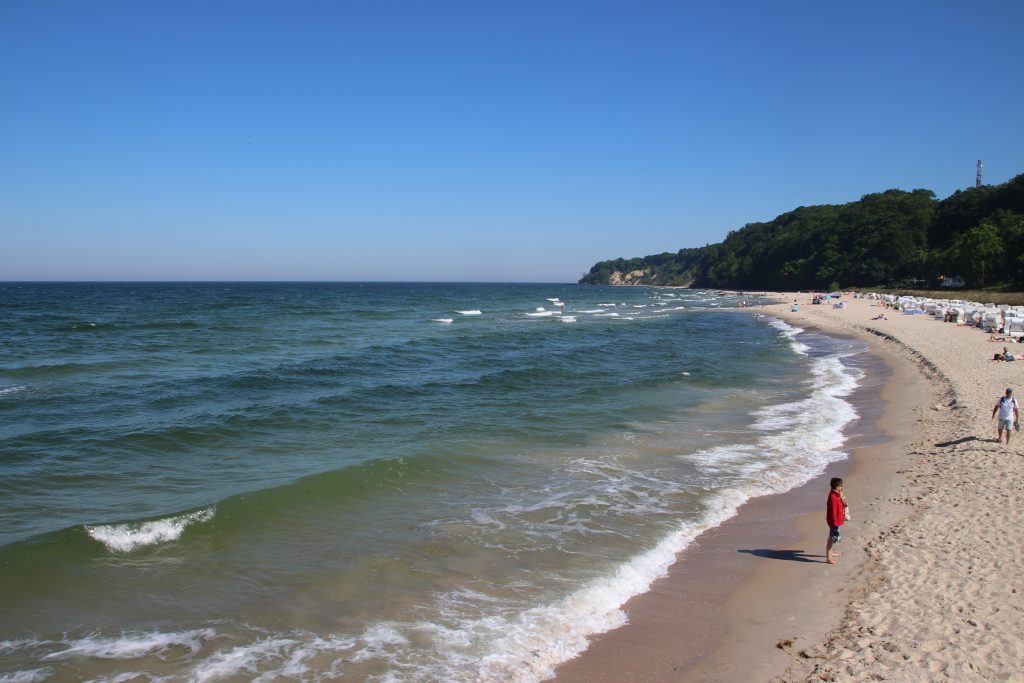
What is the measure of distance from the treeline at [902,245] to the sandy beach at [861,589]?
63.5 meters

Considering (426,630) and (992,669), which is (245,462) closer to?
(426,630)

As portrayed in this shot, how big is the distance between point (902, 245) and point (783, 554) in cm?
10351

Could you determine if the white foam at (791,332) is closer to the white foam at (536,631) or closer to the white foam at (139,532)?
the white foam at (536,631)

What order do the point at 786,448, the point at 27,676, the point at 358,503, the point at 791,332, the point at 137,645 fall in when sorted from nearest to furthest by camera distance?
the point at 27,676, the point at 137,645, the point at 358,503, the point at 786,448, the point at 791,332

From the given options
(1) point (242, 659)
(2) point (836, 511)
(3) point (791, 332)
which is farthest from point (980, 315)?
(1) point (242, 659)

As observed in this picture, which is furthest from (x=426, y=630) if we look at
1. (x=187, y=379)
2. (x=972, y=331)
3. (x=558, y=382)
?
(x=972, y=331)

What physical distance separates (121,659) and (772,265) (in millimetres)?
148052

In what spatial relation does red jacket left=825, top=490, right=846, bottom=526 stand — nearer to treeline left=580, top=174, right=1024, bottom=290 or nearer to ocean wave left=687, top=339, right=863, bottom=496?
ocean wave left=687, top=339, right=863, bottom=496

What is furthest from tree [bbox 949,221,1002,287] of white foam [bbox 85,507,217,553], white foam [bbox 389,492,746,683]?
white foam [bbox 85,507,217,553]

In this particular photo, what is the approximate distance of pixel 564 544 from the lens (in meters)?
9.49

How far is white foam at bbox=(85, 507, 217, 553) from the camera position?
9.29m

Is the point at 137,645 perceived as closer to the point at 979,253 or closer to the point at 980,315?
the point at 980,315

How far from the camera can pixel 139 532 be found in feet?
31.5

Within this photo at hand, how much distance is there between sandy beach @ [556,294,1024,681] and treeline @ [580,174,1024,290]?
6349cm
